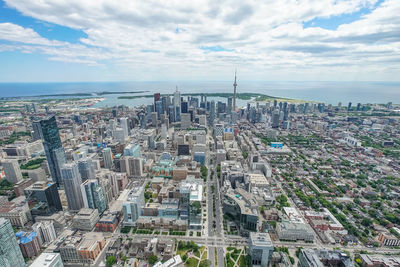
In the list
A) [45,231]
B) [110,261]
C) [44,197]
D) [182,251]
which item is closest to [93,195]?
Result: [45,231]

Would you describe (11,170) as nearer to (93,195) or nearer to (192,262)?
(93,195)

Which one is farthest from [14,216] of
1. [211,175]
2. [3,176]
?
[211,175]

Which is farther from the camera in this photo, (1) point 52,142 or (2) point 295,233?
(1) point 52,142

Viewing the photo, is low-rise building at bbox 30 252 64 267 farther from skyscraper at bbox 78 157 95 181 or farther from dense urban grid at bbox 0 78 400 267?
skyscraper at bbox 78 157 95 181

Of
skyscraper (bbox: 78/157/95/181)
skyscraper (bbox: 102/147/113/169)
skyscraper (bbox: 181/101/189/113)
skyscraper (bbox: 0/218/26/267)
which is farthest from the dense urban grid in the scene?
skyscraper (bbox: 181/101/189/113)

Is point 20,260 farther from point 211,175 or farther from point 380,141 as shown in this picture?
point 380,141

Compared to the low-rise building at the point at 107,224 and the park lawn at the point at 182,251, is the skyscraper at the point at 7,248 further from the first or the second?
the park lawn at the point at 182,251
